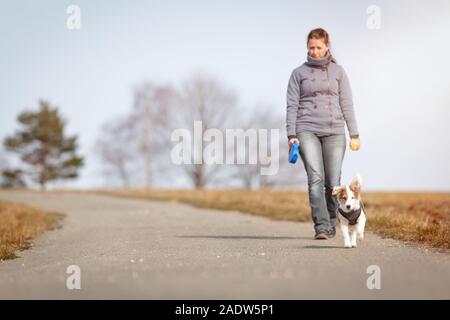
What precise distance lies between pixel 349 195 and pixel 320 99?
5.16ft

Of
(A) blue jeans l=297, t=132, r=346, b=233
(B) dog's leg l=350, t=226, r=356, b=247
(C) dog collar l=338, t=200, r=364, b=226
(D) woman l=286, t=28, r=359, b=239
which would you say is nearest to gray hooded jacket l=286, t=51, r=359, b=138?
(D) woman l=286, t=28, r=359, b=239

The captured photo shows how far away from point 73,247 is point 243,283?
465cm

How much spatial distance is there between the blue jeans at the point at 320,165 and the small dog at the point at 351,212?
0.71 metres

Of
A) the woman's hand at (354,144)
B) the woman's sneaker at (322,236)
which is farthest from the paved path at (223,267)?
the woman's hand at (354,144)

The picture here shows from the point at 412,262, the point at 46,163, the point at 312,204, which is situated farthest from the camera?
the point at 46,163

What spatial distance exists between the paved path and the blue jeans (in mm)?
420

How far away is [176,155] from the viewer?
48.8 m

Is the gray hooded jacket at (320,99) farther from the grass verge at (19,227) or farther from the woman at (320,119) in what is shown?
the grass verge at (19,227)

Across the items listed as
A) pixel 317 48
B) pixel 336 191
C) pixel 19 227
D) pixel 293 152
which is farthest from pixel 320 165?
pixel 19 227

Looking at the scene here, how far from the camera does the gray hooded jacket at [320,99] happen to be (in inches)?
374

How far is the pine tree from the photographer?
57969 millimetres

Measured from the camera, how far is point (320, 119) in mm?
9500

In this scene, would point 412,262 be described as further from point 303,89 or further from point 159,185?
point 159,185
